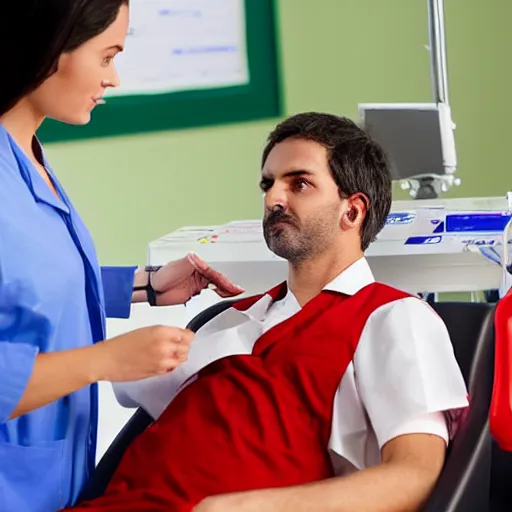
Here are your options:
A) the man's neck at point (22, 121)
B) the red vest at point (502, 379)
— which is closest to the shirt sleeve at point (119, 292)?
the man's neck at point (22, 121)

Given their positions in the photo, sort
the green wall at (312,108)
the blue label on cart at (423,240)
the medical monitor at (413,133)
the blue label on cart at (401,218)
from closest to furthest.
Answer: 1. the blue label on cart at (423,240)
2. the blue label on cart at (401,218)
3. the medical monitor at (413,133)
4. the green wall at (312,108)

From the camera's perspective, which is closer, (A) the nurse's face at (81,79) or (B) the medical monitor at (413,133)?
(A) the nurse's face at (81,79)

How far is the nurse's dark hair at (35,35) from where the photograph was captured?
1194 millimetres

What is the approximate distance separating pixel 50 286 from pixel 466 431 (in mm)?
575

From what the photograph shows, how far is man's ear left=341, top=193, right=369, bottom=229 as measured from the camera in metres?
1.58

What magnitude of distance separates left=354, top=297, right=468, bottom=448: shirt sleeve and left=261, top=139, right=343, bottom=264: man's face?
0.20 m

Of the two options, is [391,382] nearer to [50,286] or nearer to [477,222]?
[50,286]

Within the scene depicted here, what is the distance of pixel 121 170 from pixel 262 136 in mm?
552

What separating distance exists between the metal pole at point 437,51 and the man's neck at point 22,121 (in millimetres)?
1615

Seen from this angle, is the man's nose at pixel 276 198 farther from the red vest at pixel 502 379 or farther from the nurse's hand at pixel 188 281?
the red vest at pixel 502 379

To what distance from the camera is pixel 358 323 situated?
139 cm

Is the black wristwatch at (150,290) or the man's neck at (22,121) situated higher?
the man's neck at (22,121)

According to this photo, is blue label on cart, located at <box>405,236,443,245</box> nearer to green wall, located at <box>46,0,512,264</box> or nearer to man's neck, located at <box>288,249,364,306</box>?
man's neck, located at <box>288,249,364,306</box>

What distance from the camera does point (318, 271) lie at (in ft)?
5.10
